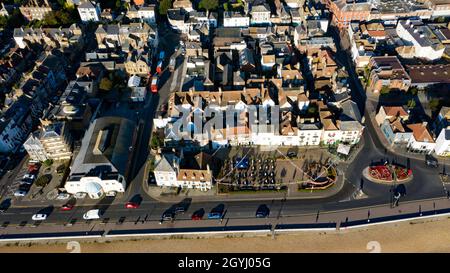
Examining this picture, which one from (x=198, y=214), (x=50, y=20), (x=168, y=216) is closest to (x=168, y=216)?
(x=168, y=216)

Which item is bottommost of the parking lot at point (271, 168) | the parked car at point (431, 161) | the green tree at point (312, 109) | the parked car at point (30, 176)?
the parked car at point (431, 161)

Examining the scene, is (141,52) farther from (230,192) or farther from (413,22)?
(413,22)

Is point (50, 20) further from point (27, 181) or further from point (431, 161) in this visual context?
point (431, 161)

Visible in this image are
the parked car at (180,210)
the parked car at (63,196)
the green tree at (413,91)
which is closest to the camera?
the parked car at (180,210)

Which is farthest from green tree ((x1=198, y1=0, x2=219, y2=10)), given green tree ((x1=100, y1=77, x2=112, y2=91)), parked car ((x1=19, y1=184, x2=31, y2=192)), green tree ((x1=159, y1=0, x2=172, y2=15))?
parked car ((x1=19, y1=184, x2=31, y2=192))

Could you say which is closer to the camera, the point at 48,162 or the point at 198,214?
the point at 198,214

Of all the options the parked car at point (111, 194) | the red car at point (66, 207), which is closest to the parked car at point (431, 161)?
the parked car at point (111, 194)

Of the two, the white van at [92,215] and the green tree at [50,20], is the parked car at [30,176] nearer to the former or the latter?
the white van at [92,215]

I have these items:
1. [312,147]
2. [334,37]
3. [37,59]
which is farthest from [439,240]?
[37,59]
